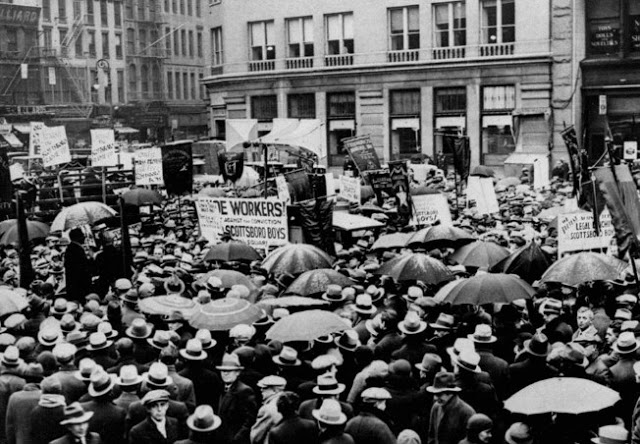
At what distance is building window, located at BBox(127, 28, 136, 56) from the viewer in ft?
238

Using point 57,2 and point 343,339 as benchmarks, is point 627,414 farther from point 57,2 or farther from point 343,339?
point 57,2

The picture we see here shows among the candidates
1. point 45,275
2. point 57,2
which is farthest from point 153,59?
point 45,275

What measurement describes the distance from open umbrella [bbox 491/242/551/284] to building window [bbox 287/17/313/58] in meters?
35.0

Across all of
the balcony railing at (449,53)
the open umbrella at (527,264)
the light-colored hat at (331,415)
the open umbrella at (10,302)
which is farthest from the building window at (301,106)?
the light-colored hat at (331,415)

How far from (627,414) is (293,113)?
39739mm

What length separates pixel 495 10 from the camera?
41.9 meters

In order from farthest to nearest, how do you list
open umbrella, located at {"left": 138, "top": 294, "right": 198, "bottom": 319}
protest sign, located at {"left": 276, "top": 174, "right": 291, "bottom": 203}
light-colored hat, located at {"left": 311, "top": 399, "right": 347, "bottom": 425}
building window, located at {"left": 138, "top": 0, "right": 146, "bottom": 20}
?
building window, located at {"left": 138, "top": 0, "right": 146, "bottom": 20}, protest sign, located at {"left": 276, "top": 174, "right": 291, "bottom": 203}, open umbrella, located at {"left": 138, "top": 294, "right": 198, "bottom": 319}, light-colored hat, located at {"left": 311, "top": 399, "right": 347, "bottom": 425}

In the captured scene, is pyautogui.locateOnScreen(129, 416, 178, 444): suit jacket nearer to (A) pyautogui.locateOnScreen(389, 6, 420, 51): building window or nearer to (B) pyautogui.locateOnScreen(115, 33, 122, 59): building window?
(A) pyautogui.locateOnScreen(389, 6, 420, 51): building window

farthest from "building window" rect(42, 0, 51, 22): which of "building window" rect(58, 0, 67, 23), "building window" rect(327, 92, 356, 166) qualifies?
"building window" rect(327, 92, 356, 166)

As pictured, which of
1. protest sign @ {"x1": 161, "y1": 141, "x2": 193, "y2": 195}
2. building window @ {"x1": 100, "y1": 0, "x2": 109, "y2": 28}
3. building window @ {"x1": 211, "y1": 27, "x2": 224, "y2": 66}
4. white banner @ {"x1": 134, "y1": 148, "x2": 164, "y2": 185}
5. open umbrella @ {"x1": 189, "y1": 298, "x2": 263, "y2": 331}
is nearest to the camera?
open umbrella @ {"x1": 189, "y1": 298, "x2": 263, "y2": 331}

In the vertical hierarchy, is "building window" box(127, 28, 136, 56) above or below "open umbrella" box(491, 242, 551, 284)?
above

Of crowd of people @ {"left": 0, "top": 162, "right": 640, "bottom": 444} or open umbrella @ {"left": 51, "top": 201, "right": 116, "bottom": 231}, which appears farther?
open umbrella @ {"left": 51, "top": 201, "right": 116, "bottom": 231}

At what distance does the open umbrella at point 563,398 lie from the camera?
23.9 feet

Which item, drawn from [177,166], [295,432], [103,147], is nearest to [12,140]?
[103,147]
